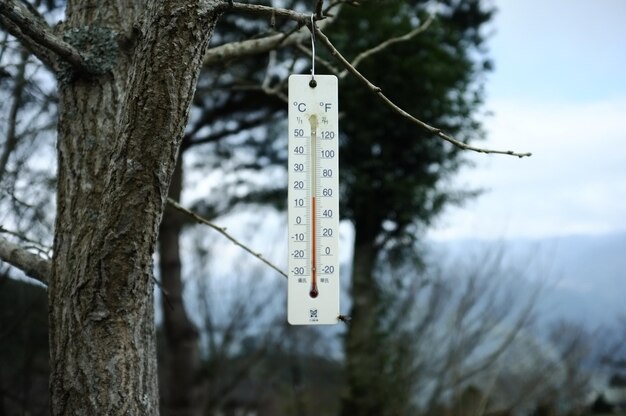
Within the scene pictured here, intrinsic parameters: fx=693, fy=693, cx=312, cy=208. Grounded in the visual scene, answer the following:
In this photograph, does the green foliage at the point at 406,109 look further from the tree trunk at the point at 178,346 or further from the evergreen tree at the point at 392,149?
the tree trunk at the point at 178,346

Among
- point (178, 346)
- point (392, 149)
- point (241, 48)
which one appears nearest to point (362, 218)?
point (392, 149)

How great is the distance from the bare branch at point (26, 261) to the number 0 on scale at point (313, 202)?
864 mm

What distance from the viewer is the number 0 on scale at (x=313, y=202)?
1903mm

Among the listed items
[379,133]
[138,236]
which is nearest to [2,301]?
[379,133]

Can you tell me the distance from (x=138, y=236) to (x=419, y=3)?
7.52 metres

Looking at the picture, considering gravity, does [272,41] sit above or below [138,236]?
above

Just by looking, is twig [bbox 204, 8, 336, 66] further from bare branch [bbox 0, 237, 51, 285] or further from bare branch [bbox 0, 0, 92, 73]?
bare branch [bbox 0, 237, 51, 285]

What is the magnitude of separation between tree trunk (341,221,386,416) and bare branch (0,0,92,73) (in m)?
6.84

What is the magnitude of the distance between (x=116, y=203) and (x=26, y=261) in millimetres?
670

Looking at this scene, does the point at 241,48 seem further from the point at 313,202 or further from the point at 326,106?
the point at 313,202

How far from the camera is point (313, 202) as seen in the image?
1.95m

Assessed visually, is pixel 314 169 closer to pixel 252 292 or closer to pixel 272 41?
pixel 272 41

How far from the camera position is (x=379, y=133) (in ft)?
27.2

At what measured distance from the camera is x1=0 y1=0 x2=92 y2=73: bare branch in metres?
1.95
